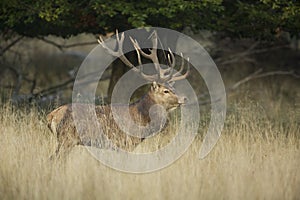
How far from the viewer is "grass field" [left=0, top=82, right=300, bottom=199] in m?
6.12

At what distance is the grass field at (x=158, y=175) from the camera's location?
6.12 m

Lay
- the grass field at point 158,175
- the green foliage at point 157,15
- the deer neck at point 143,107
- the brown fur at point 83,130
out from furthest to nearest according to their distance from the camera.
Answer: the green foliage at point 157,15
the deer neck at point 143,107
the brown fur at point 83,130
the grass field at point 158,175

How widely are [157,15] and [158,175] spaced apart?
14.4 ft

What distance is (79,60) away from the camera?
823 inches

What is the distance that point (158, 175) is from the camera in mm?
6551

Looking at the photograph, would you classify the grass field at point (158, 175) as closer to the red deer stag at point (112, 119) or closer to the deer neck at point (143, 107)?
the red deer stag at point (112, 119)

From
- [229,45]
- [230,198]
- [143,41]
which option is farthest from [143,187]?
[229,45]

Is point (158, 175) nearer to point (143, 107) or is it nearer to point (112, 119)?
point (112, 119)

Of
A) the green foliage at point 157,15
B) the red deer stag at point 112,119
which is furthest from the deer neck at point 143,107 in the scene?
the green foliage at point 157,15

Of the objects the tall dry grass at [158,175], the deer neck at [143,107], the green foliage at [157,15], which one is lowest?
the tall dry grass at [158,175]

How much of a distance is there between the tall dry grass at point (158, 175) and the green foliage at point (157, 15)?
2.81 meters

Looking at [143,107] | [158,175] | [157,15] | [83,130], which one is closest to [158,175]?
[158,175]

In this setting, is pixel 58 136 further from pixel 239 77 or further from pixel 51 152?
pixel 239 77

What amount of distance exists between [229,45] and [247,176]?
37.0 ft
